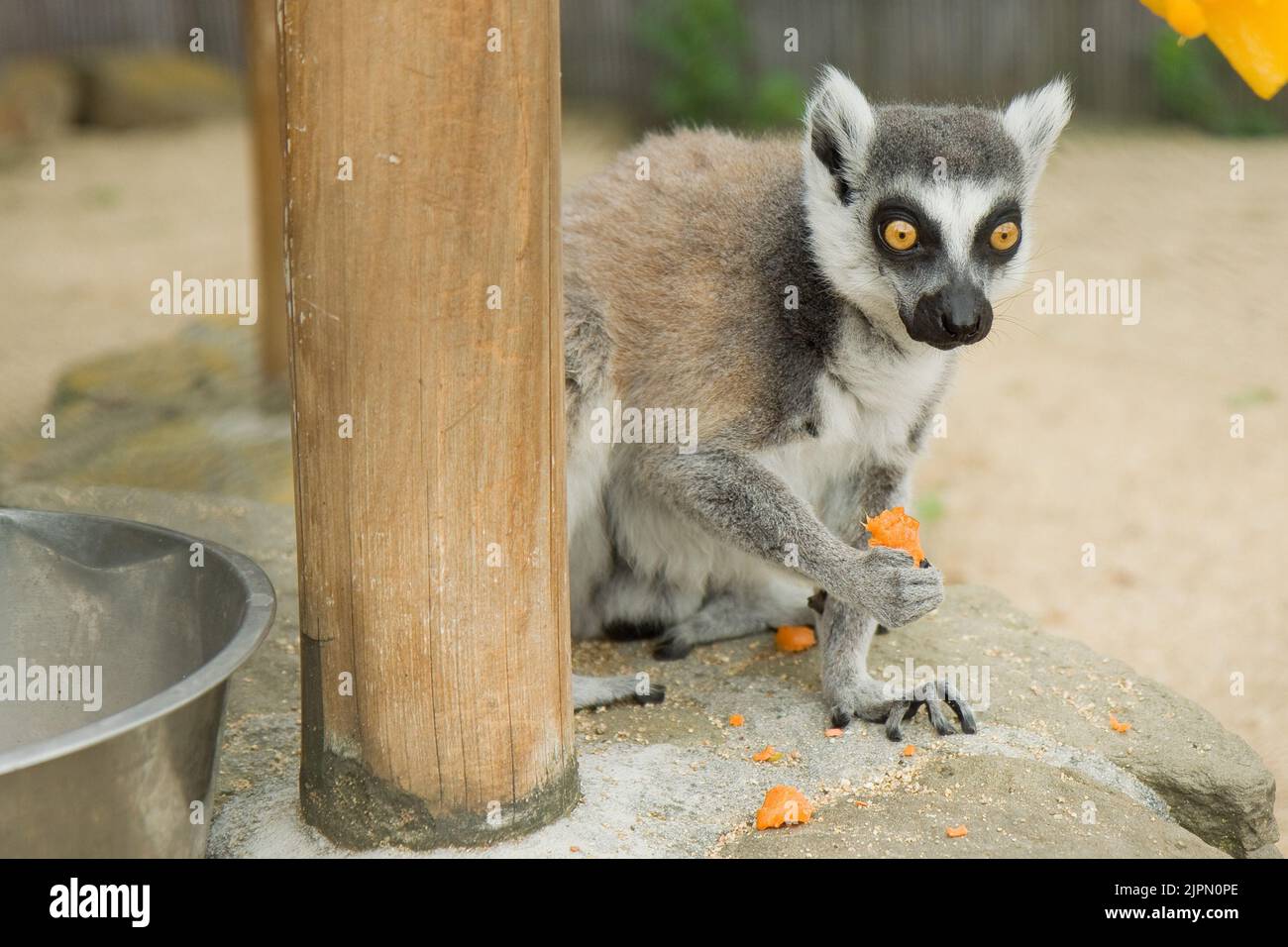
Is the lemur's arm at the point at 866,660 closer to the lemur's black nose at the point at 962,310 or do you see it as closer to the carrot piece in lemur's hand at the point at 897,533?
the carrot piece in lemur's hand at the point at 897,533

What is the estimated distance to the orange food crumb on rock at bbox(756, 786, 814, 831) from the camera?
10.8 feet

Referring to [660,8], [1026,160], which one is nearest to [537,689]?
[1026,160]

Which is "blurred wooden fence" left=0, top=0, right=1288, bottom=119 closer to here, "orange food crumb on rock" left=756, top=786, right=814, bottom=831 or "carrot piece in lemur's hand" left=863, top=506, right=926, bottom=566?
"carrot piece in lemur's hand" left=863, top=506, right=926, bottom=566

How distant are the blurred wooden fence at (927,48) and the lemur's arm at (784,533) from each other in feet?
28.3

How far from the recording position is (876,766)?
3.59 metres

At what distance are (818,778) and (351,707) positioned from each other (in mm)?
1178

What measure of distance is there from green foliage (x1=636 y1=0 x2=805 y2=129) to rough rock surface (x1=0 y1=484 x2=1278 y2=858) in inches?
317

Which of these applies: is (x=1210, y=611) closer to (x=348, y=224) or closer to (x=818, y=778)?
(x=818, y=778)

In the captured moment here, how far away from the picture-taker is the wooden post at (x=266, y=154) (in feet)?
23.4

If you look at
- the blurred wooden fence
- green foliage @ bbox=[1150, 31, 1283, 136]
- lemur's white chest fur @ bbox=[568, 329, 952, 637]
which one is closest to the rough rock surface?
lemur's white chest fur @ bbox=[568, 329, 952, 637]

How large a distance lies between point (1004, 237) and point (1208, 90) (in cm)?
900

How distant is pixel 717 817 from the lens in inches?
131

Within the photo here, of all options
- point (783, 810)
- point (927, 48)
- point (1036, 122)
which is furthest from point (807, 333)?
point (927, 48)

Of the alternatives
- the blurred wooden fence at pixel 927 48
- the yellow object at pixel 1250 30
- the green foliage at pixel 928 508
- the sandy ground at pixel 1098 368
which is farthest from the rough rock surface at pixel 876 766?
the blurred wooden fence at pixel 927 48
